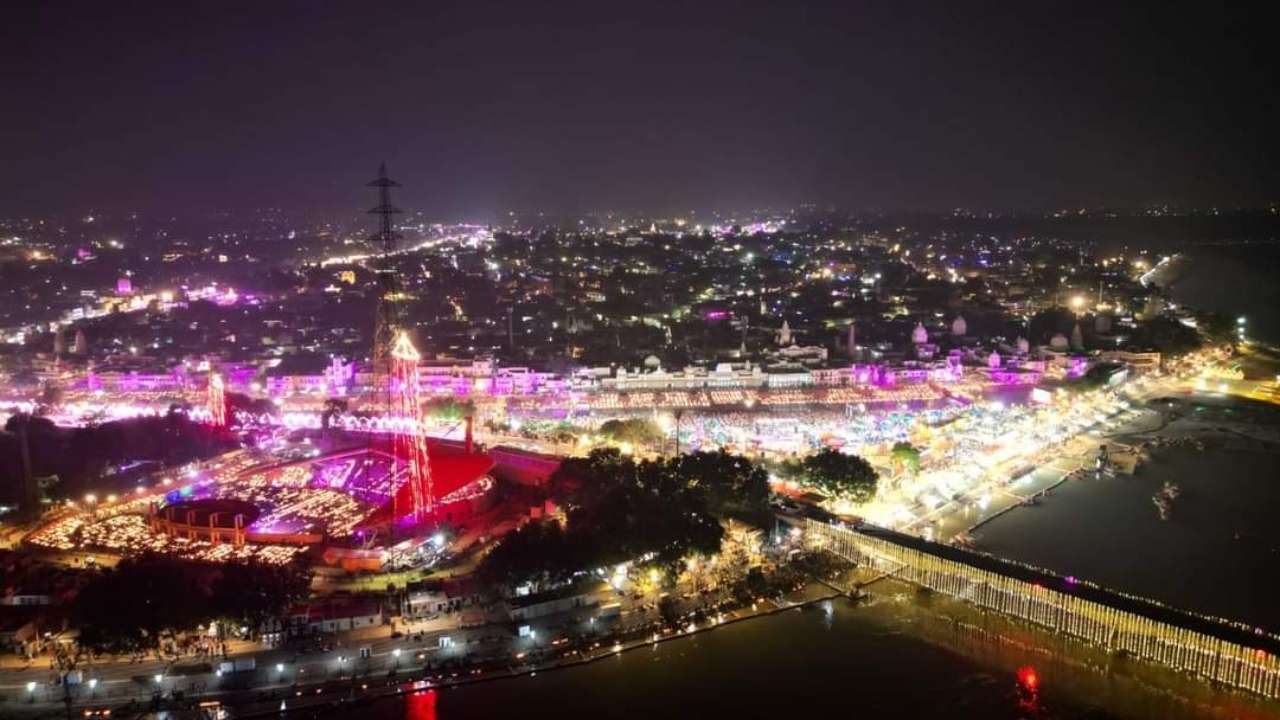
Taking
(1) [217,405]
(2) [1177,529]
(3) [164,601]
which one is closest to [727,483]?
(2) [1177,529]

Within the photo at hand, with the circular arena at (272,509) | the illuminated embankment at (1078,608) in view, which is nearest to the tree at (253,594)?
the circular arena at (272,509)

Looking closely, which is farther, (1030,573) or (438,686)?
(1030,573)

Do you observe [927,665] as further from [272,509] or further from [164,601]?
[272,509]

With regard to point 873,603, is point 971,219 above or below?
above

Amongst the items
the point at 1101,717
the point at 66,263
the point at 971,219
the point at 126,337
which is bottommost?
the point at 1101,717

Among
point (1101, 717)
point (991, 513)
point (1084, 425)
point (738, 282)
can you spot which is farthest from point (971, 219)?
point (1101, 717)

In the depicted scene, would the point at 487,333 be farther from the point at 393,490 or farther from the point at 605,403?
the point at 393,490
